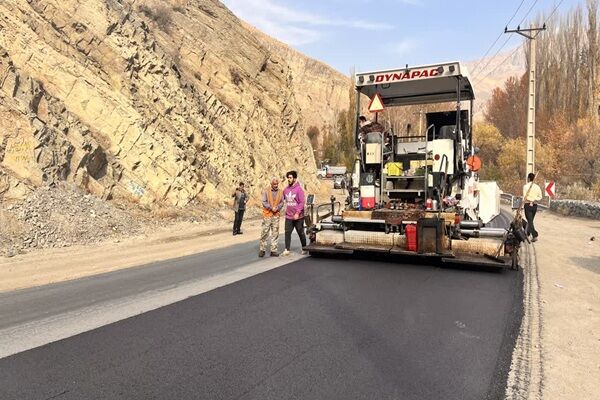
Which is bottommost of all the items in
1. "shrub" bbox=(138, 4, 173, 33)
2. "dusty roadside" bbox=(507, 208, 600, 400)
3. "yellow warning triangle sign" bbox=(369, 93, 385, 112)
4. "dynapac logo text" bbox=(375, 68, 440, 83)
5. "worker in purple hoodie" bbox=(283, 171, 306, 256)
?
"dusty roadside" bbox=(507, 208, 600, 400)

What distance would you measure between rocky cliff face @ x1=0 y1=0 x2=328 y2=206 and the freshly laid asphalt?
10827 millimetres

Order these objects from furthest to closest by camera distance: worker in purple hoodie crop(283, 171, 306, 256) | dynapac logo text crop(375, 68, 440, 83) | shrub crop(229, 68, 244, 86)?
shrub crop(229, 68, 244, 86) < worker in purple hoodie crop(283, 171, 306, 256) < dynapac logo text crop(375, 68, 440, 83)

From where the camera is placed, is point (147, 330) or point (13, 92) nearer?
point (147, 330)

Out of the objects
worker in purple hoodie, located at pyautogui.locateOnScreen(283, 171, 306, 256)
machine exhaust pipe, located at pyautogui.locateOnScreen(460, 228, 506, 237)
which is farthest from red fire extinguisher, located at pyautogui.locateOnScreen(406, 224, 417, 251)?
worker in purple hoodie, located at pyautogui.locateOnScreen(283, 171, 306, 256)

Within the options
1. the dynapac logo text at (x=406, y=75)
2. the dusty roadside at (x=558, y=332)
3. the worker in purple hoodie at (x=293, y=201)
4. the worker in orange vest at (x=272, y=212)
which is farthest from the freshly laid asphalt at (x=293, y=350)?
the dynapac logo text at (x=406, y=75)

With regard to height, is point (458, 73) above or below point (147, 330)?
above

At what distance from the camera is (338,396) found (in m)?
3.72

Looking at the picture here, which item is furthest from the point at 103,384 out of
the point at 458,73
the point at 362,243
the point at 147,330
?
the point at 458,73

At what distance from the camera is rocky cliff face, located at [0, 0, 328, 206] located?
15875mm

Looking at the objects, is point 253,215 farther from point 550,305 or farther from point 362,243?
point 550,305

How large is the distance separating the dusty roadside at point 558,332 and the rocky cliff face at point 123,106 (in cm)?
1353

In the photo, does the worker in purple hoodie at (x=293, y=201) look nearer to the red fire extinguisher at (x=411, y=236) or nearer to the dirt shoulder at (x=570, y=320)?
the red fire extinguisher at (x=411, y=236)

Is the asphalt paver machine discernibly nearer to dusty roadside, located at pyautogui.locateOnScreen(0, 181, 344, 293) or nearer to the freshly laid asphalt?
the freshly laid asphalt

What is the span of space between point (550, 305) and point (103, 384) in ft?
18.7
